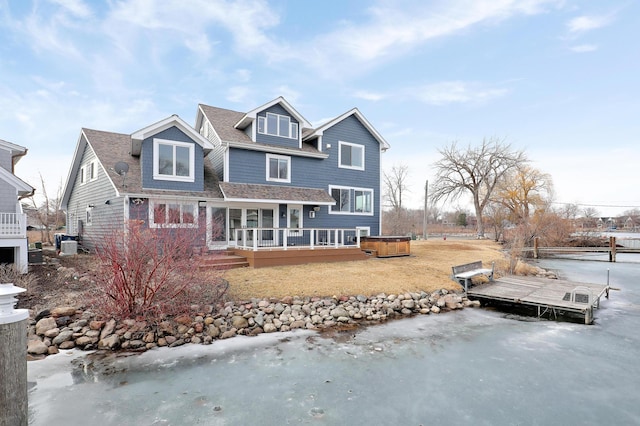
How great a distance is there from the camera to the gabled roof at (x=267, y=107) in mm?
15766

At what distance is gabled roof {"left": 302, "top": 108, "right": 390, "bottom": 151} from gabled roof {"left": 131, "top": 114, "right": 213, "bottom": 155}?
5732 millimetres

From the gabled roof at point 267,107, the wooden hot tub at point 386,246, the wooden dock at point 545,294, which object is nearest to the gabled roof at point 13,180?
the gabled roof at point 267,107

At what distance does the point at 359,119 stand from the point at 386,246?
24.9 ft

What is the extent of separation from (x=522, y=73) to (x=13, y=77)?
25.2 meters

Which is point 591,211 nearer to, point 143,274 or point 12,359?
point 143,274

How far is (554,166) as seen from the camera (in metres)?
35.1

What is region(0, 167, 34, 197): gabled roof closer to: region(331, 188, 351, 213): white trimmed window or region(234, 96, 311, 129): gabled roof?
region(234, 96, 311, 129): gabled roof

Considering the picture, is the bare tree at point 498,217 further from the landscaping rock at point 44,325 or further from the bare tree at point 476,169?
the landscaping rock at point 44,325

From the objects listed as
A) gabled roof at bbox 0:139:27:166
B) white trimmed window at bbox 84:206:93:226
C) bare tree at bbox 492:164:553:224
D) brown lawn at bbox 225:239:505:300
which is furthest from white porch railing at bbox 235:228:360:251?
bare tree at bbox 492:164:553:224

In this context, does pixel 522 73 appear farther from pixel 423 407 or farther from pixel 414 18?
pixel 423 407

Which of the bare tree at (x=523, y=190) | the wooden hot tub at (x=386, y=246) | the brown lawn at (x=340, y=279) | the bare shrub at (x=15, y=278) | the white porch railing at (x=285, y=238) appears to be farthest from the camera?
the bare tree at (x=523, y=190)

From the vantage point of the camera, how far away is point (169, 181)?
1363 centimetres

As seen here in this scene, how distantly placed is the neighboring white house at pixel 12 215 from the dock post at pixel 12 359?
1013 centimetres

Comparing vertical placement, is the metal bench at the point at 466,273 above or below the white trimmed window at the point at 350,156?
below
